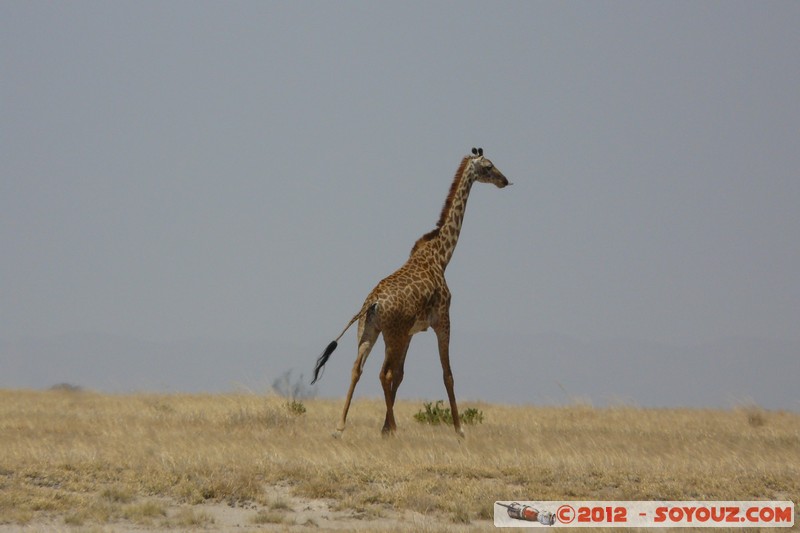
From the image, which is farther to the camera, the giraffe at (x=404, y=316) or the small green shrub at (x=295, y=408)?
the small green shrub at (x=295, y=408)

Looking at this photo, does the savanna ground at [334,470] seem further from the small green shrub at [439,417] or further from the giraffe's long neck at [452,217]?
the giraffe's long neck at [452,217]

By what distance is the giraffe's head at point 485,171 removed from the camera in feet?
65.6

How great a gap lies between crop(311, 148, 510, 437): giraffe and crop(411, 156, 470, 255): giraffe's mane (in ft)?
0.06

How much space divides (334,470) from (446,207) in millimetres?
8084

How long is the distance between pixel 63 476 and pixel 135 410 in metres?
11.1

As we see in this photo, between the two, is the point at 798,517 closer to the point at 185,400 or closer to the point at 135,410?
the point at 135,410

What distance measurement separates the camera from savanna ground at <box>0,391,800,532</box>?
10797 mm

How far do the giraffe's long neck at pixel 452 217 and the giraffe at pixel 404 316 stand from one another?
24 mm

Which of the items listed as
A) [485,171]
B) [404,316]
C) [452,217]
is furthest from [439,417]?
[485,171]

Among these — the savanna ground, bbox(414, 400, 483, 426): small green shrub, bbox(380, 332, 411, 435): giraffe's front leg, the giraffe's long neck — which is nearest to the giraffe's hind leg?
bbox(380, 332, 411, 435): giraffe's front leg

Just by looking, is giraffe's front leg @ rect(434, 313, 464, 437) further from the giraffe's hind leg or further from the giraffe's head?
the giraffe's head

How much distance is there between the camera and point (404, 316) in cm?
1698

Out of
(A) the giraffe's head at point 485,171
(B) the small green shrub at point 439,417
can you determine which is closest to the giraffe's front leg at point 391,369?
(B) the small green shrub at point 439,417

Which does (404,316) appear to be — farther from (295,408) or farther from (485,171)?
(295,408)
